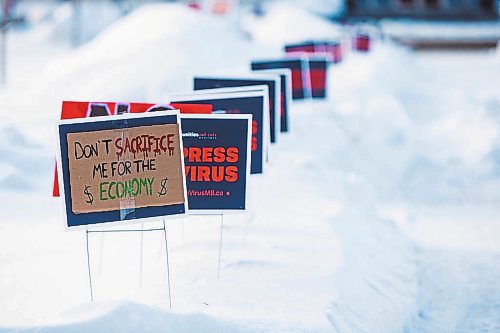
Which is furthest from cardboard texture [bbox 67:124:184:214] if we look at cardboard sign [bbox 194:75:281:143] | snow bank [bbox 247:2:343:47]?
snow bank [bbox 247:2:343:47]

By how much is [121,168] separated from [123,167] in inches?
0.5

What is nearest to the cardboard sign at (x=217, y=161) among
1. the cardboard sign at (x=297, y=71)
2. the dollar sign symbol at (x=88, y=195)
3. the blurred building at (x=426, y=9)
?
the dollar sign symbol at (x=88, y=195)

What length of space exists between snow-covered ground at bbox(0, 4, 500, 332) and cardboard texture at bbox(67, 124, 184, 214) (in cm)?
60

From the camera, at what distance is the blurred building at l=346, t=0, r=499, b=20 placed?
47.5 meters

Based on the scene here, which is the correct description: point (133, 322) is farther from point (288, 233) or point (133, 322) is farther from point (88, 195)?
point (288, 233)

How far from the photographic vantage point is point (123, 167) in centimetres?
490

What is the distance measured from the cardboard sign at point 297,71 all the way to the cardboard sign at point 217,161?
4984mm

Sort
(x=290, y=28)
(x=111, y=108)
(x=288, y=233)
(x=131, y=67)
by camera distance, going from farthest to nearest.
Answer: (x=290, y=28)
(x=131, y=67)
(x=288, y=233)
(x=111, y=108)

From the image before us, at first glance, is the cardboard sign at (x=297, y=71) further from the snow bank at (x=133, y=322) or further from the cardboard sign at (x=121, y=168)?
the snow bank at (x=133, y=322)

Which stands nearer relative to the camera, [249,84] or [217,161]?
[217,161]

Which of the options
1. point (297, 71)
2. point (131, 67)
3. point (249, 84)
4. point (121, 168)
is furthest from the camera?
point (131, 67)

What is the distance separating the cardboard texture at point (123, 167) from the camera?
4.85m

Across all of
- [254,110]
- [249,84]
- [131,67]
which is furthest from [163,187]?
[131,67]

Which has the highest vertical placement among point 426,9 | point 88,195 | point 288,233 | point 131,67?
point 426,9
